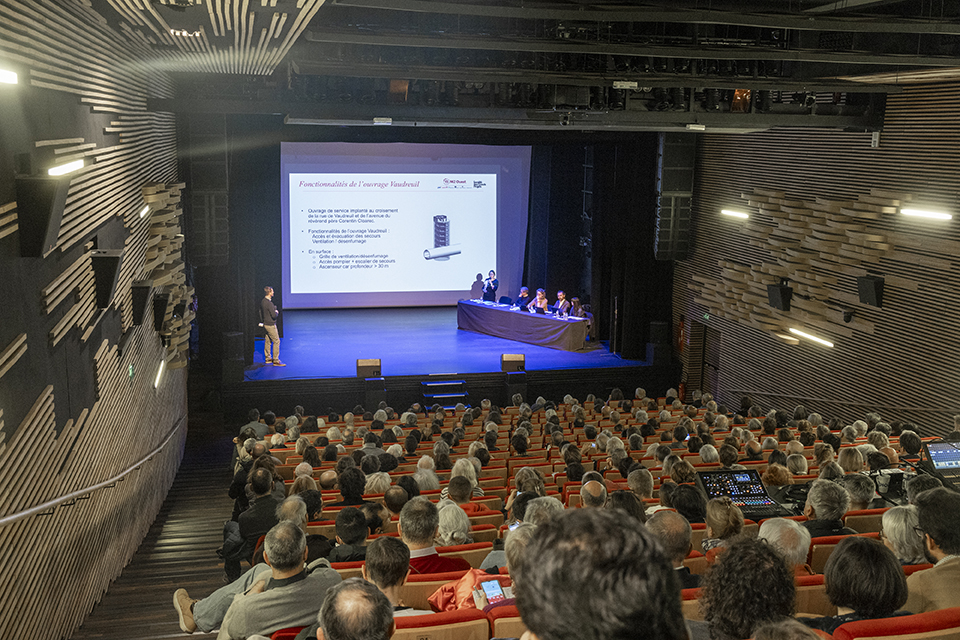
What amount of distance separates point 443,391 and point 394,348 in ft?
6.16

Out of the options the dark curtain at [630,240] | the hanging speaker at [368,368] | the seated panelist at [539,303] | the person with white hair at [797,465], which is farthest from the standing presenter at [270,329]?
the person with white hair at [797,465]

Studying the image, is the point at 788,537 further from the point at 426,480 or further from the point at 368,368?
the point at 368,368

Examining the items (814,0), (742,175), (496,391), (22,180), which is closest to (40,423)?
(22,180)

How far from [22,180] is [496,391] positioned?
37.2ft

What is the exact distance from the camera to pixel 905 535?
3.80m

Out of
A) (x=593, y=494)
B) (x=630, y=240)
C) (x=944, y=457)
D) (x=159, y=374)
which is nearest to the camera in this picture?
(x=593, y=494)

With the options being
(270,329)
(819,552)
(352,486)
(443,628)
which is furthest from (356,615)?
(270,329)

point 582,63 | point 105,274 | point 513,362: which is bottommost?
point 513,362

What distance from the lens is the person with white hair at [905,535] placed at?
3772mm

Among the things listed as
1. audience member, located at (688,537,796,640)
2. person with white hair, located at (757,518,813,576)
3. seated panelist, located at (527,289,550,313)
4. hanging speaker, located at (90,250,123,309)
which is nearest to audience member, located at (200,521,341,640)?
audience member, located at (688,537,796,640)

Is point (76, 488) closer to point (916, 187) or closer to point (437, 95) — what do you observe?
point (437, 95)

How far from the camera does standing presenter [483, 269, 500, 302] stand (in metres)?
17.8

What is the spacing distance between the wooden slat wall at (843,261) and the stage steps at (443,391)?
4.86 meters

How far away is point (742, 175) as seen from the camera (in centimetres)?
1452
